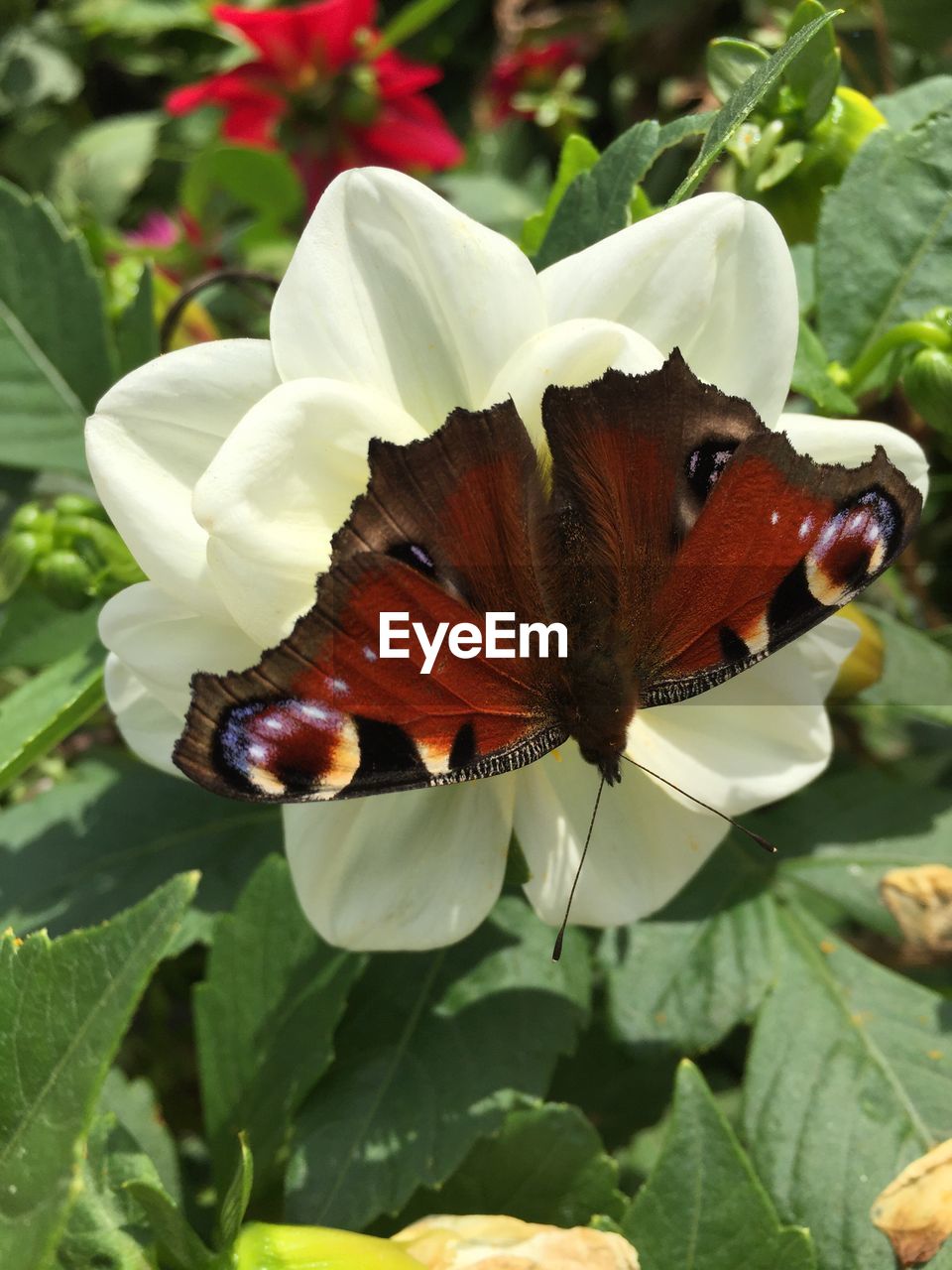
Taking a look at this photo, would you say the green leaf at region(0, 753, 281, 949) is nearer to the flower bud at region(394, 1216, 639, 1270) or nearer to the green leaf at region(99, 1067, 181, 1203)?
the green leaf at region(99, 1067, 181, 1203)

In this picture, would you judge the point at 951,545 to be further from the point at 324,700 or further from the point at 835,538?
the point at 324,700

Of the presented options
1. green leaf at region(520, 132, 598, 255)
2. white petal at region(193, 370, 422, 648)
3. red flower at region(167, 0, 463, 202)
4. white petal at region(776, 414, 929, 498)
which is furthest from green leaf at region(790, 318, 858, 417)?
red flower at region(167, 0, 463, 202)

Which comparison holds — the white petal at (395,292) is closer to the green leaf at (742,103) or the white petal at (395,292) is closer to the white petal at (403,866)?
the green leaf at (742,103)

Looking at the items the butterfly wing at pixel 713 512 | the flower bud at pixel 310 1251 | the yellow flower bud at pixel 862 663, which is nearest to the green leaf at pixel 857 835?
the yellow flower bud at pixel 862 663

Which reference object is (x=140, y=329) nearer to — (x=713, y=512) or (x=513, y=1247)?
(x=713, y=512)

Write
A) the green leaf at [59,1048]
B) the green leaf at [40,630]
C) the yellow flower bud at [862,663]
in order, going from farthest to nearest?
the green leaf at [40,630]
the yellow flower bud at [862,663]
the green leaf at [59,1048]

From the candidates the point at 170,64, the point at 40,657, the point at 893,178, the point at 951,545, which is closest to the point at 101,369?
the point at 40,657

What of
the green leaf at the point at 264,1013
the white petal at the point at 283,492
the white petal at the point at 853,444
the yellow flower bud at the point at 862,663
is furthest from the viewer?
the yellow flower bud at the point at 862,663
